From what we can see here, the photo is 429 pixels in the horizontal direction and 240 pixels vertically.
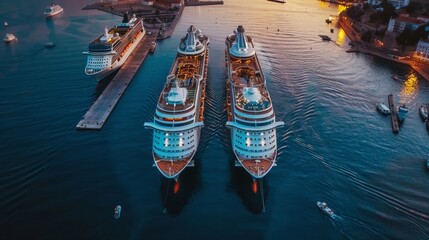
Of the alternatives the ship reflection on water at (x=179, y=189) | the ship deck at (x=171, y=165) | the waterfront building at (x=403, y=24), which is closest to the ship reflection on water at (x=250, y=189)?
the ship reflection on water at (x=179, y=189)

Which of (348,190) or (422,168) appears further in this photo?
(422,168)

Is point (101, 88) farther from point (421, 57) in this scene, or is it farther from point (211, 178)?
point (421, 57)

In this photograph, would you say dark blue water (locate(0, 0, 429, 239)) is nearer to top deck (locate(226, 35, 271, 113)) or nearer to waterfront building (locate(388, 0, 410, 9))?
top deck (locate(226, 35, 271, 113))

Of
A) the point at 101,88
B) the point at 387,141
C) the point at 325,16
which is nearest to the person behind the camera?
the point at 387,141

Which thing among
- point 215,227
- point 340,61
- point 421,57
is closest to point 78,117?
point 215,227

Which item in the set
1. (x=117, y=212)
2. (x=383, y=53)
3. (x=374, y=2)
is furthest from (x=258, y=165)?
(x=374, y=2)

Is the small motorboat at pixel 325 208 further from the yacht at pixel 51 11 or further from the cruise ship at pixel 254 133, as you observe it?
the yacht at pixel 51 11

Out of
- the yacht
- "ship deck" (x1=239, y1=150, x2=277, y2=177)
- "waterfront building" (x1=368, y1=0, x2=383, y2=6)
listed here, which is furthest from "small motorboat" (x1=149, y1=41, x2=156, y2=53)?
"waterfront building" (x1=368, y1=0, x2=383, y2=6)
